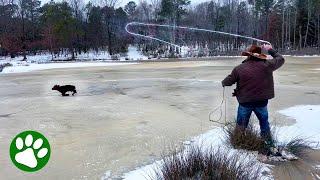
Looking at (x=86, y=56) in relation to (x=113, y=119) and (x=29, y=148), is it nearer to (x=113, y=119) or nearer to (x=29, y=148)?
(x=113, y=119)

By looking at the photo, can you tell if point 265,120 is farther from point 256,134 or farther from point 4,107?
point 4,107

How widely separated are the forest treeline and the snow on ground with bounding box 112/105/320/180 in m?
52.1

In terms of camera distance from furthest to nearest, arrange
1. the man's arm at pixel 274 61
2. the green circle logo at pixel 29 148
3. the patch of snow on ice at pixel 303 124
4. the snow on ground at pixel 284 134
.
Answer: the patch of snow on ice at pixel 303 124 → the man's arm at pixel 274 61 → the snow on ground at pixel 284 134 → the green circle logo at pixel 29 148

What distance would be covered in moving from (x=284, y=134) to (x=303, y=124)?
1.35m

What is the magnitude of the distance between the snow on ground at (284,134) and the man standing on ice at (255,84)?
61 cm

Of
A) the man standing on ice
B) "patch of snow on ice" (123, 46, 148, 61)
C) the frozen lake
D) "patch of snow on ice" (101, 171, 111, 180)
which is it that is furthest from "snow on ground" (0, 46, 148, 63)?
"patch of snow on ice" (101, 171, 111, 180)

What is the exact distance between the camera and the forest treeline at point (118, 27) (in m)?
67.6

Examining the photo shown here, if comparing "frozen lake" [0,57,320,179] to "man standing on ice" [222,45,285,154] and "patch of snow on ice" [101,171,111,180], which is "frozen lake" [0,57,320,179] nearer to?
"patch of snow on ice" [101,171,111,180]

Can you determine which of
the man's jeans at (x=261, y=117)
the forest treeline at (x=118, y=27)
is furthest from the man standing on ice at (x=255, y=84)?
the forest treeline at (x=118, y=27)

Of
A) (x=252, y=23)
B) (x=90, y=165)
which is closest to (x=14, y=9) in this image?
(x=252, y=23)

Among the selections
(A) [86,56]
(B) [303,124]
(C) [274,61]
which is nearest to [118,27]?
(A) [86,56]

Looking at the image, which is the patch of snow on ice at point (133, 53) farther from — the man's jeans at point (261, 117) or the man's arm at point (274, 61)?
the man's jeans at point (261, 117)

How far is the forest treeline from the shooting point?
67.6 meters

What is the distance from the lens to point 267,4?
77.4 meters
